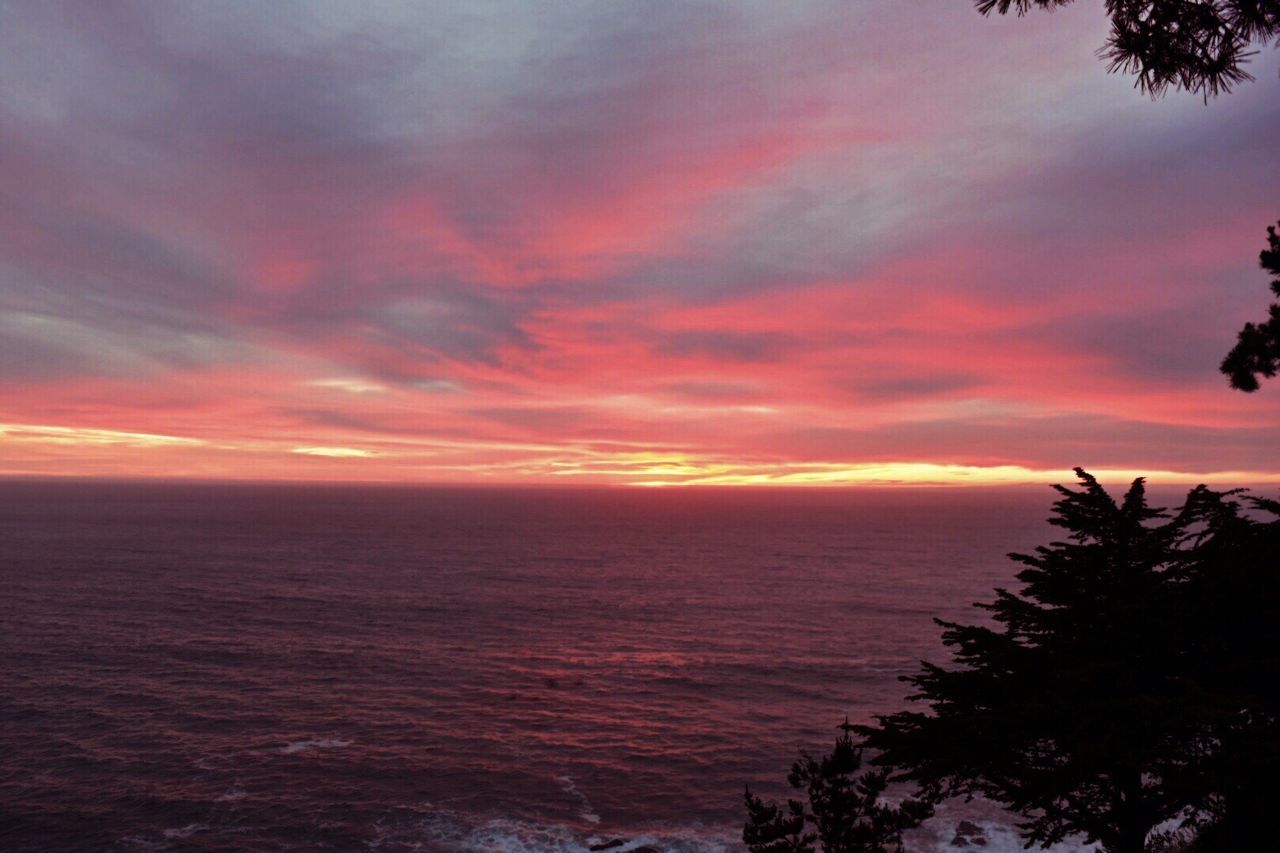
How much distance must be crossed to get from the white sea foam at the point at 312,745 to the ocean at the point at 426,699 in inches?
9.7

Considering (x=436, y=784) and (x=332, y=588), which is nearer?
(x=436, y=784)

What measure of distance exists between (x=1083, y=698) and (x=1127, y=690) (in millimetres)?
982

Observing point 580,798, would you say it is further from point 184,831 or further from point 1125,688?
point 1125,688

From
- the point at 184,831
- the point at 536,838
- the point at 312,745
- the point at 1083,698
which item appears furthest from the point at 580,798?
the point at 1083,698

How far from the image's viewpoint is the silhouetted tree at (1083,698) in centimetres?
1287

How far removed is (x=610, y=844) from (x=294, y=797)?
62.3ft

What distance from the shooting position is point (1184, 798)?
12.8 metres

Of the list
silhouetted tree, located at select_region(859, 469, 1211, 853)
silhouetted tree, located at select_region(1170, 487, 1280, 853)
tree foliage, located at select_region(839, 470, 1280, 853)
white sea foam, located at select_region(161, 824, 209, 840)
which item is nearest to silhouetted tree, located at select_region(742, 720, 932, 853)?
silhouetted tree, located at select_region(859, 469, 1211, 853)

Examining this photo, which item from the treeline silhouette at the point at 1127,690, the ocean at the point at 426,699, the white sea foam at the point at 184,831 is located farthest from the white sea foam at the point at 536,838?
the treeline silhouette at the point at 1127,690

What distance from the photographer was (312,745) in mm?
47219

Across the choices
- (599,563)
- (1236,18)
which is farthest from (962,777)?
(599,563)

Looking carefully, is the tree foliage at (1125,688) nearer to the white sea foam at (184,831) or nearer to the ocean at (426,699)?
the ocean at (426,699)

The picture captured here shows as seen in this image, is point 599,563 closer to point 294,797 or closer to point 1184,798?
point 294,797

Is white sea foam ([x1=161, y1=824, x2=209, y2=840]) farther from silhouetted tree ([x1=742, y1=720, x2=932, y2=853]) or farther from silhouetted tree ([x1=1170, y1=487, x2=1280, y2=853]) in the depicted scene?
silhouetted tree ([x1=1170, y1=487, x2=1280, y2=853])
